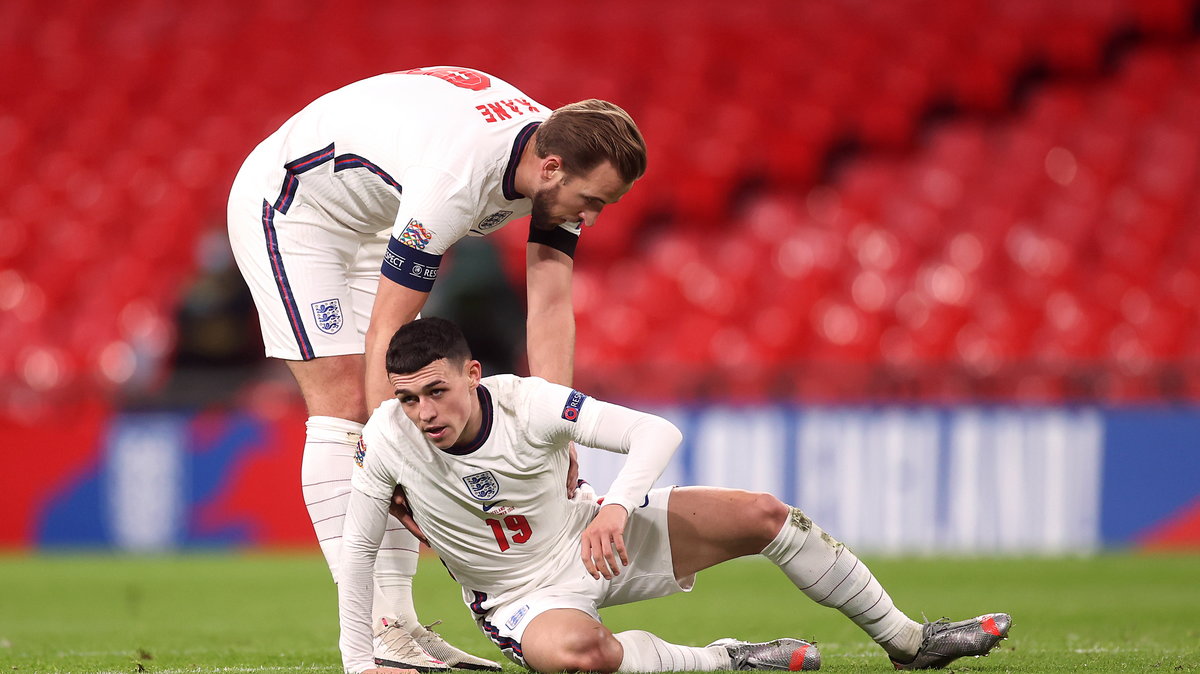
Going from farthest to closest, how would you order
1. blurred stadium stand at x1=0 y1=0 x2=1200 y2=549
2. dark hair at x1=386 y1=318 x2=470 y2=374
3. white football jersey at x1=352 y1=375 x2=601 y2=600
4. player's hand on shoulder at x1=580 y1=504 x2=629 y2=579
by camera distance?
1. blurred stadium stand at x1=0 y1=0 x2=1200 y2=549
2. white football jersey at x1=352 y1=375 x2=601 y2=600
3. dark hair at x1=386 y1=318 x2=470 y2=374
4. player's hand on shoulder at x1=580 y1=504 x2=629 y2=579

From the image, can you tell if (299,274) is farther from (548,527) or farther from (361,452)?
(548,527)

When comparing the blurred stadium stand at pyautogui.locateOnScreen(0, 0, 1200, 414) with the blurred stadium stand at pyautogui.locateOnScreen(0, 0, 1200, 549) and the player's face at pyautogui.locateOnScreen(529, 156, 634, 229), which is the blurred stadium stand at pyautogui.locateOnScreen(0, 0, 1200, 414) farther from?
the player's face at pyautogui.locateOnScreen(529, 156, 634, 229)

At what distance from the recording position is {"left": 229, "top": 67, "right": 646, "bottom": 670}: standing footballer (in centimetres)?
407

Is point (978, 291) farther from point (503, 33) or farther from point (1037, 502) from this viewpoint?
point (503, 33)

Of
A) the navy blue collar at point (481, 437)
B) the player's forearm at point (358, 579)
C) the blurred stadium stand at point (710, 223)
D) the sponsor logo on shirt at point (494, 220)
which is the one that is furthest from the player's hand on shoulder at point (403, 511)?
the blurred stadium stand at point (710, 223)

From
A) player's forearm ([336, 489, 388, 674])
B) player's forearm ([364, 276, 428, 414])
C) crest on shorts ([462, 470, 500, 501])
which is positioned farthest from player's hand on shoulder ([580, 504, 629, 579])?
player's forearm ([364, 276, 428, 414])

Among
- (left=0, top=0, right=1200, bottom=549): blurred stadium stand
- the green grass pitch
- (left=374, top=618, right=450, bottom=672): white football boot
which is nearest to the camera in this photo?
(left=374, top=618, right=450, bottom=672): white football boot

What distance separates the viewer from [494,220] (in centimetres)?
437

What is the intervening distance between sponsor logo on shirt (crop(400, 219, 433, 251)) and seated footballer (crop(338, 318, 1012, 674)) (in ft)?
0.83

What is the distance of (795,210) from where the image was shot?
12.3 meters

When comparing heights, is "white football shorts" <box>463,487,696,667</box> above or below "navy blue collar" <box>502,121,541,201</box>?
below

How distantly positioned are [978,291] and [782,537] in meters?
7.08

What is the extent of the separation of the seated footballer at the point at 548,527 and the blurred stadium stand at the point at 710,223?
492 cm

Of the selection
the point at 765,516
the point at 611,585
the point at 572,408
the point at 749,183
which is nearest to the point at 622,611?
the point at 611,585
